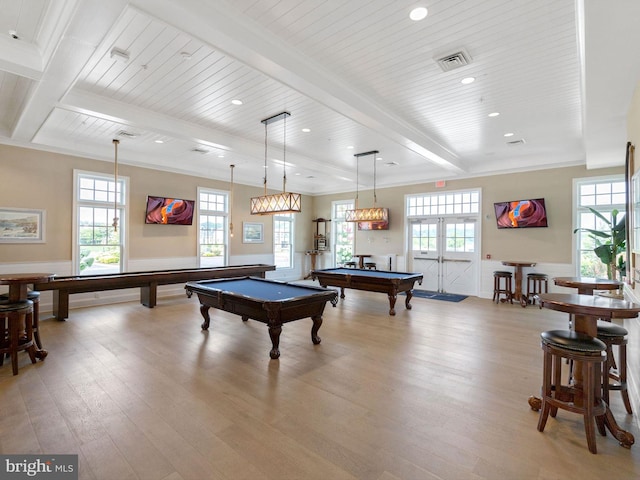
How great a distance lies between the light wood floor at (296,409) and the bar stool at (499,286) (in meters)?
2.64

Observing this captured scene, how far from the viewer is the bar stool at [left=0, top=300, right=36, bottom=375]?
10.5 ft

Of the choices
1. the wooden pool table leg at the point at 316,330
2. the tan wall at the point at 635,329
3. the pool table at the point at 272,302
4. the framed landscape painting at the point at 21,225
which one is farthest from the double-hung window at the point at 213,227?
the tan wall at the point at 635,329

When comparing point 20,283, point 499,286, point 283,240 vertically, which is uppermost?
point 283,240

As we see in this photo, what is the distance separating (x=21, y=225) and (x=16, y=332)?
3373 millimetres

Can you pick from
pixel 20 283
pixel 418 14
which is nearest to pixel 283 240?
pixel 20 283

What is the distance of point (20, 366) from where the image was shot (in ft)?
11.0

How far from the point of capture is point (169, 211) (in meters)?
7.39

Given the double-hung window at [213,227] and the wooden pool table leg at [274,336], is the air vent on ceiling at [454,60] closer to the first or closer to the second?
the wooden pool table leg at [274,336]

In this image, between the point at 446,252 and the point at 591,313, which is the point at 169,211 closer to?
the point at 446,252

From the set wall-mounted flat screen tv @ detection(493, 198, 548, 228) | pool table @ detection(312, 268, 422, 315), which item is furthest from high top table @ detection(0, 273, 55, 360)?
wall-mounted flat screen tv @ detection(493, 198, 548, 228)

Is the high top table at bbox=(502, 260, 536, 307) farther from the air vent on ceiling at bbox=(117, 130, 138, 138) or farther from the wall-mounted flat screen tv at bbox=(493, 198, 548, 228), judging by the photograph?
the air vent on ceiling at bbox=(117, 130, 138, 138)

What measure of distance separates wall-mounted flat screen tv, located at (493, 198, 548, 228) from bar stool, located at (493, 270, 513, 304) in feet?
3.61

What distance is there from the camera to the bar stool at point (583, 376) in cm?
212

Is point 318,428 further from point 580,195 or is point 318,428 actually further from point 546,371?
point 580,195
